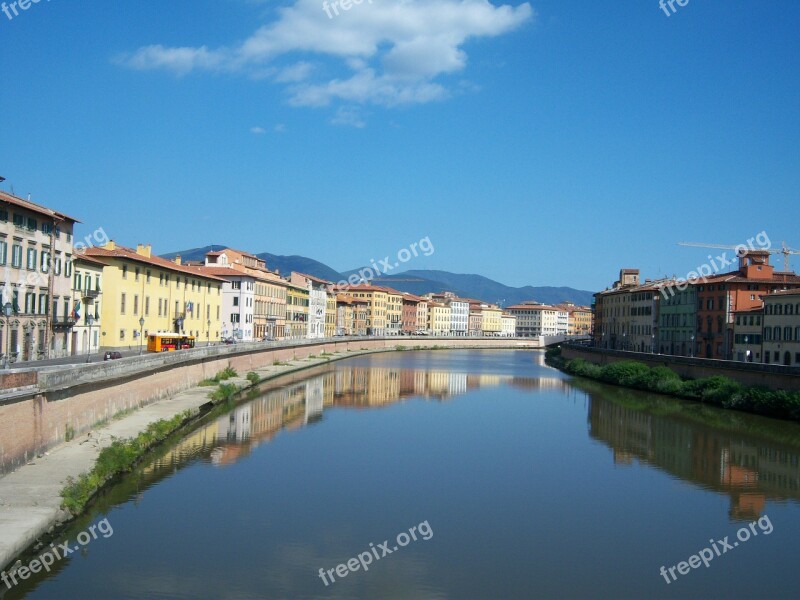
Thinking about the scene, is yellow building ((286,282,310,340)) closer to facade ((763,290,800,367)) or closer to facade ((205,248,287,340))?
facade ((205,248,287,340))

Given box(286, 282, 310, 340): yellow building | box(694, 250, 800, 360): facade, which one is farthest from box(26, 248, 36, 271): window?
box(286, 282, 310, 340): yellow building

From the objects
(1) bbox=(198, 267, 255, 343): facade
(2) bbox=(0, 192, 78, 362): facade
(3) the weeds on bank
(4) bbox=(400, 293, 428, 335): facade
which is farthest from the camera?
(4) bbox=(400, 293, 428, 335): facade

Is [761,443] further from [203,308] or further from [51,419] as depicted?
[203,308]

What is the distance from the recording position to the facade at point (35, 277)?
34.2m

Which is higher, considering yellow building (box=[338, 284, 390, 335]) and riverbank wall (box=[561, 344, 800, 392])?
yellow building (box=[338, 284, 390, 335])

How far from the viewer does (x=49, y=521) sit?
1692cm

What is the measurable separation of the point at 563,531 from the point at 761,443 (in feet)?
55.8

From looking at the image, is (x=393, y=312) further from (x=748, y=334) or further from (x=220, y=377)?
(x=220, y=377)

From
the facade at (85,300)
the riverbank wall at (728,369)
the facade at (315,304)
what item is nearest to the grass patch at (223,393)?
the facade at (85,300)

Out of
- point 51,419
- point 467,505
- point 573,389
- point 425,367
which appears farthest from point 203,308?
point 467,505

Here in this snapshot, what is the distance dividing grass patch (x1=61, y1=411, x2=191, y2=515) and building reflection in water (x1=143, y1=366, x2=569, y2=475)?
669 mm

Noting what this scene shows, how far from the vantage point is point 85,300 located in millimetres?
44094

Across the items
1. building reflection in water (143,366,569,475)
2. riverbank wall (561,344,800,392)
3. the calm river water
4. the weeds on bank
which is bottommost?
the calm river water

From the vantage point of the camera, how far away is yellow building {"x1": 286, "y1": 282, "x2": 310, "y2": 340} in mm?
96875
